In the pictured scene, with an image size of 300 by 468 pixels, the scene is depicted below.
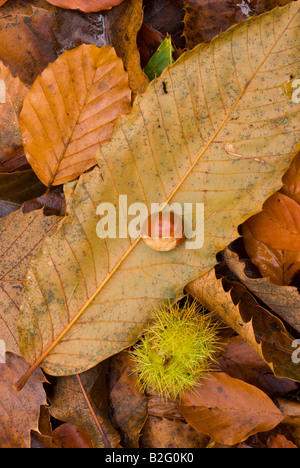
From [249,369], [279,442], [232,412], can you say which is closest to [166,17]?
[249,369]

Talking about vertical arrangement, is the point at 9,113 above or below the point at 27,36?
below

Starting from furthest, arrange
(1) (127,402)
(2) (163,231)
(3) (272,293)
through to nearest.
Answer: (1) (127,402) < (3) (272,293) < (2) (163,231)

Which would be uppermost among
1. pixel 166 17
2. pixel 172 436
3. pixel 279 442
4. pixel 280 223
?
pixel 166 17

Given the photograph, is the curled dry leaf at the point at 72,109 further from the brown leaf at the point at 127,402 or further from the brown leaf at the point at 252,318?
the brown leaf at the point at 127,402

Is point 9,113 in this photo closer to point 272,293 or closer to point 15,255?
point 15,255

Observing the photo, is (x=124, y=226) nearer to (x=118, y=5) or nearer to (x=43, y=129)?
(x=43, y=129)

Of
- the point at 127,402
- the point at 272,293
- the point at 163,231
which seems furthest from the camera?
the point at 127,402

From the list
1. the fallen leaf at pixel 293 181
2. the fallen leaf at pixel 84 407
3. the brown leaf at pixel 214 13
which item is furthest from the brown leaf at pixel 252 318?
the brown leaf at pixel 214 13

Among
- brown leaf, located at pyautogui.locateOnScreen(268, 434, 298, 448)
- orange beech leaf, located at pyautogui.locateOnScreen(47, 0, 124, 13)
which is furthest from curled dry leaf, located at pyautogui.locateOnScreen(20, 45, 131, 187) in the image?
brown leaf, located at pyautogui.locateOnScreen(268, 434, 298, 448)

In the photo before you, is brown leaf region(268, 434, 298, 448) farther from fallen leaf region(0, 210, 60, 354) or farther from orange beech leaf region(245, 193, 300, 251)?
fallen leaf region(0, 210, 60, 354)

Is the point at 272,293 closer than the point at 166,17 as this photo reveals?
Yes
